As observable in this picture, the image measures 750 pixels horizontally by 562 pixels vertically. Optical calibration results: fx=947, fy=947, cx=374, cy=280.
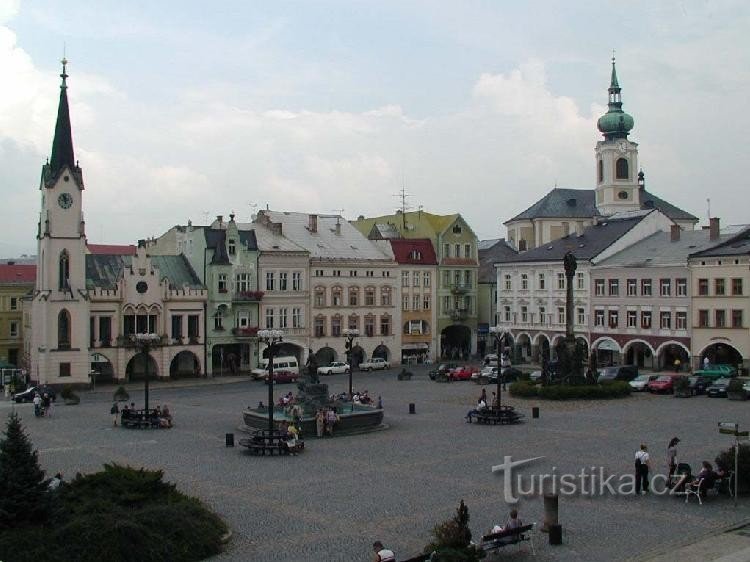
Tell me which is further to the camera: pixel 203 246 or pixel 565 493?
pixel 203 246

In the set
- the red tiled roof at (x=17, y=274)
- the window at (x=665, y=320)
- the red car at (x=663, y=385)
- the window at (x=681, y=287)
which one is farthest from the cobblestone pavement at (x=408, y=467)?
the red tiled roof at (x=17, y=274)

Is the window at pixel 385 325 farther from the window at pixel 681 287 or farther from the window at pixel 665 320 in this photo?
the window at pixel 681 287

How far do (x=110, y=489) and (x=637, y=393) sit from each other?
36.3 meters

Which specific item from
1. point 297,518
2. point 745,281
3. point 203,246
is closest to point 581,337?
point 745,281

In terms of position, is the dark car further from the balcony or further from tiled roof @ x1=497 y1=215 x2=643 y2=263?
tiled roof @ x1=497 y1=215 x2=643 y2=263

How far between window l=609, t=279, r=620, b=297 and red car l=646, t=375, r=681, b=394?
1861cm

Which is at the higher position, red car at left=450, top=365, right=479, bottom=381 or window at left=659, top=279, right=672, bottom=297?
window at left=659, top=279, right=672, bottom=297

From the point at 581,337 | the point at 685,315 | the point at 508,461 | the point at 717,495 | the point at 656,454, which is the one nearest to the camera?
the point at 717,495

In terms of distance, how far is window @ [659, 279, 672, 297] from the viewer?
6525cm

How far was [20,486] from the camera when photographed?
19.2 meters

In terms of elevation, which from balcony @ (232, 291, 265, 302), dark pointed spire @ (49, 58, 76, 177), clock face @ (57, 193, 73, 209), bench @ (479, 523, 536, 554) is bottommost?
bench @ (479, 523, 536, 554)

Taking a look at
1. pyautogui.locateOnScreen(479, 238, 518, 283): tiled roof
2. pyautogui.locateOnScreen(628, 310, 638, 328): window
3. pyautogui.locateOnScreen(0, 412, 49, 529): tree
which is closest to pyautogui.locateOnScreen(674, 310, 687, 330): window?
pyautogui.locateOnScreen(628, 310, 638, 328): window

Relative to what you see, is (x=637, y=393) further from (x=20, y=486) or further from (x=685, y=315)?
(x=20, y=486)

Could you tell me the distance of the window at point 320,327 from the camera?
73.1 metres
